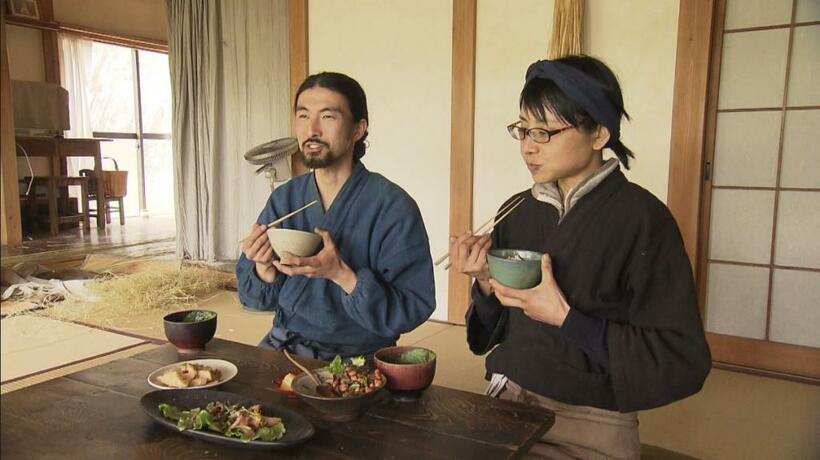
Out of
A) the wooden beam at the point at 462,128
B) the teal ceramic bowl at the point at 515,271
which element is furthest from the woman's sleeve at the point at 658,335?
the wooden beam at the point at 462,128

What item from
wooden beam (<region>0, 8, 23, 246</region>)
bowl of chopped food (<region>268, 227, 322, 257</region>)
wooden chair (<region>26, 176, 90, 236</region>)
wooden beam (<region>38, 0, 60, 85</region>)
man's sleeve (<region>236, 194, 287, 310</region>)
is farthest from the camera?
wooden beam (<region>38, 0, 60, 85</region>)

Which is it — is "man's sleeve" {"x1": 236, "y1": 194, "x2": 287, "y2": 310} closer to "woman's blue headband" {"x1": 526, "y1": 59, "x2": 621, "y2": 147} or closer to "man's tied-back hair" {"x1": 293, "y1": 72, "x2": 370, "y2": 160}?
"man's tied-back hair" {"x1": 293, "y1": 72, "x2": 370, "y2": 160}

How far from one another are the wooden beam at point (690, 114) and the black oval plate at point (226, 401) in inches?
102

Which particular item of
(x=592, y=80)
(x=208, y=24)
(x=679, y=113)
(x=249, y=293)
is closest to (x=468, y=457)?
(x=592, y=80)

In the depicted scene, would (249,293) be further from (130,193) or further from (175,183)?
(130,193)

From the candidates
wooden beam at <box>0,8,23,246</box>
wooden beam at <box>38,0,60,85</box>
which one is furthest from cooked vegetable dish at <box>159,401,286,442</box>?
wooden beam at <box>38,0,60,85</box>

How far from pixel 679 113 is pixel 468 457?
2.60m

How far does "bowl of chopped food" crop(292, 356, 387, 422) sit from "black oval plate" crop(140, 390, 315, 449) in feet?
0.15

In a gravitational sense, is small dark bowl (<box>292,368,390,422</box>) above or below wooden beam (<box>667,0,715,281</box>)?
Result: below

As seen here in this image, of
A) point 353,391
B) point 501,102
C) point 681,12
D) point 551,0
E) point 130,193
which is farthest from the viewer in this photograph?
point 130,193

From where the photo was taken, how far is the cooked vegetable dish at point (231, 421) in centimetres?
103

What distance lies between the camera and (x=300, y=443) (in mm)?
1026

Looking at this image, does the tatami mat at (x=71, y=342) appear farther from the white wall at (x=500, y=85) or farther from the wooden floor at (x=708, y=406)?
the white wall at (x=500, y=85)

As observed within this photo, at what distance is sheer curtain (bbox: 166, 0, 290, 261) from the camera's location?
212 inches
